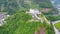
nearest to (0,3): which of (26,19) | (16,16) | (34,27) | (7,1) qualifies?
(7,1)

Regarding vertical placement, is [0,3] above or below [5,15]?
above

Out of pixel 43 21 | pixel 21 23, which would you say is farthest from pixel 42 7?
pixel 21 23

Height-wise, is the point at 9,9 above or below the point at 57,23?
above

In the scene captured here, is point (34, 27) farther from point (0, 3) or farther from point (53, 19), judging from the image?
point (0, 3)

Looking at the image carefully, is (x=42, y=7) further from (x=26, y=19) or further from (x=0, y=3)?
(x=0, y=3)

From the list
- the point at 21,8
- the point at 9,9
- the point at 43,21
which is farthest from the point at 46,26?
the point at 9,9

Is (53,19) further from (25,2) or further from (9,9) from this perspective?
(9,9)

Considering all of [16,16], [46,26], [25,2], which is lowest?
[46,26]
